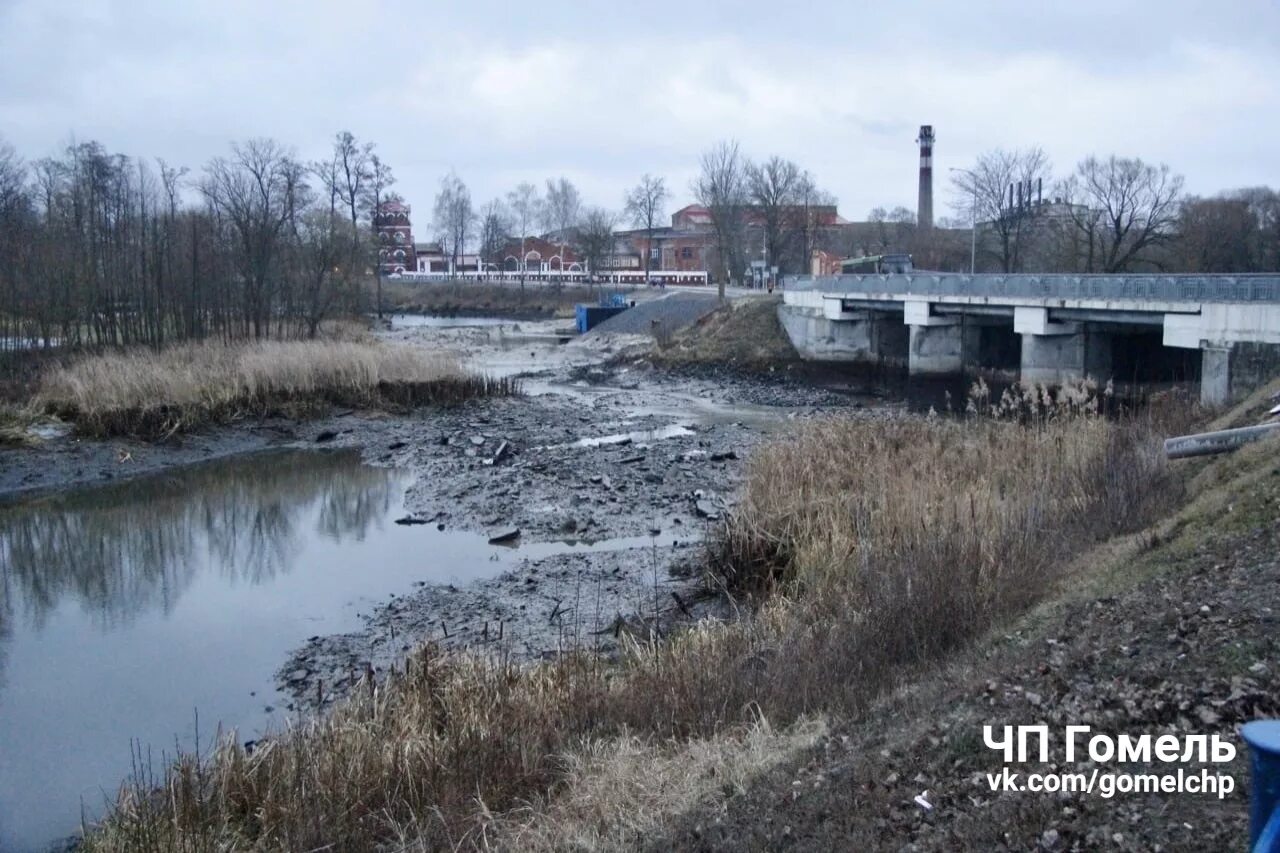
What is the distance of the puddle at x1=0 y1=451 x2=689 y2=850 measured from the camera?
10.1m

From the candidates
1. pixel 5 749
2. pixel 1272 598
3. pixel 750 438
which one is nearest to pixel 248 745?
pixel 5 749

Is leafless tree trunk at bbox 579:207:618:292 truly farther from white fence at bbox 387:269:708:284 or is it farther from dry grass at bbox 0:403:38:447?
dry grass at bbox 0:403:38:447

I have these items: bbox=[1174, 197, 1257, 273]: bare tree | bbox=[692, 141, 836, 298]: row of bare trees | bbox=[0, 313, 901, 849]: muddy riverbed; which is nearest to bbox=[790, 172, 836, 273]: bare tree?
bbox=[692, 141, 836, 298]: row of bare trees

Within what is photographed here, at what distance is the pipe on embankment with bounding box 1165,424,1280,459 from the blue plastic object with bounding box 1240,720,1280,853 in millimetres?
10095

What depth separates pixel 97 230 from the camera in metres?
35.4

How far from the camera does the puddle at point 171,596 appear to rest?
10.1 metres

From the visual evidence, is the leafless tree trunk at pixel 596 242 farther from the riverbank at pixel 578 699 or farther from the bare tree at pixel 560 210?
the riverbank at pixel 578 699

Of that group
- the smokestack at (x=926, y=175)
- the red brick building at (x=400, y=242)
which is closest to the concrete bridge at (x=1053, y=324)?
the smokestack at (x=926, y=175)

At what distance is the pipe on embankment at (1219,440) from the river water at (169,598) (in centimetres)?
926

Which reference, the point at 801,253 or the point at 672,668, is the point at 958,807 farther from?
the point at 801,253

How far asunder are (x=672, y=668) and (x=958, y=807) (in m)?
4.02

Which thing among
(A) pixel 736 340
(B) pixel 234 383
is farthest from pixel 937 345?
(B) pixel 234 383

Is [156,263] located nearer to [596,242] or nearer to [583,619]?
[583,619]

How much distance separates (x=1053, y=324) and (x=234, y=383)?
26402mm
